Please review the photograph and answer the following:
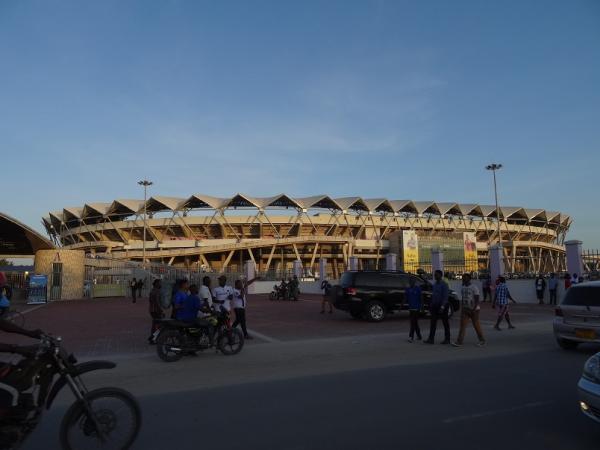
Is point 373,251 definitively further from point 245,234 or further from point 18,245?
point 18,245

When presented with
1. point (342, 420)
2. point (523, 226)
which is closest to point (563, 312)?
point (342, 420)

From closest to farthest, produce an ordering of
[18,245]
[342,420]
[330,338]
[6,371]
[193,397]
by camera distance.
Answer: [6,371] < [342,420] < [193,397] < [330,338] < [18,245]

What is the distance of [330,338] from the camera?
12375mm

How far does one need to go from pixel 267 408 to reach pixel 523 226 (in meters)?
101

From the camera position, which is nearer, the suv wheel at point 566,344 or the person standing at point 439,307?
the suv wheel at point 566,344

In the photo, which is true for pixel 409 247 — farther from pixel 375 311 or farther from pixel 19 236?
pixel 375 311

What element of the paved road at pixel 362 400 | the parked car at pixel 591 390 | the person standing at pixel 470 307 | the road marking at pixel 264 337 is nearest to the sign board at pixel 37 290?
the road marking at pixel 264 337

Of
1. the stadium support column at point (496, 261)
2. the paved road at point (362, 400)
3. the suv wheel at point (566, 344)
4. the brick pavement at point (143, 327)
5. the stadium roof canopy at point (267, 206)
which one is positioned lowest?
the brick pavement at point (143, 327)

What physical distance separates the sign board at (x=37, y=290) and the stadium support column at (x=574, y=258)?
29129mm

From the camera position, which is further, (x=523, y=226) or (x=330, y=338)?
(x=523, y=226)

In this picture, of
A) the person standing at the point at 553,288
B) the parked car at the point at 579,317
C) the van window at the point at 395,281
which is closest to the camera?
the parked car at the point at 579,317

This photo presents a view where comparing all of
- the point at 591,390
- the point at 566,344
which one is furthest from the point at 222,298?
the point at 591,390

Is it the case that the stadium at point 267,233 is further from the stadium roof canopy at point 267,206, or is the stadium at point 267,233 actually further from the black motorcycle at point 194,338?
the black motorcycle at point 194,338

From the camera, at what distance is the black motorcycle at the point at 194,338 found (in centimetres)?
931
